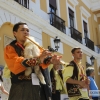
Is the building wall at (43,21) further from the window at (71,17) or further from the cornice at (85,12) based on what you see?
the window at (71,17)

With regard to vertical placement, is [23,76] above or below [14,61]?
below

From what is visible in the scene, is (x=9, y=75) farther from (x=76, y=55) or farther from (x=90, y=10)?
(x=90, y=10)

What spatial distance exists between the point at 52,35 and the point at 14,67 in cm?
919

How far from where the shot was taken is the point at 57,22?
12.6 m

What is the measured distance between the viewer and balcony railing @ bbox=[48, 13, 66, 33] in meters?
12.0

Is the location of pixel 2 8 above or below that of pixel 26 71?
above

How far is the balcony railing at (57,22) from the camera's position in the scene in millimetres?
11984

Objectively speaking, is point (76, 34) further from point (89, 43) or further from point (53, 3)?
point (53, 3)

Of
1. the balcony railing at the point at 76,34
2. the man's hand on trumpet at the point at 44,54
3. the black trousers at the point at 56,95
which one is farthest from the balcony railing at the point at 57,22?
the man's hand on trumpet at the point at 44,54

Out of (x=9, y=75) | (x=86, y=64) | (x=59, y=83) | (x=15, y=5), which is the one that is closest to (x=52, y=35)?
(x=15, y=5)

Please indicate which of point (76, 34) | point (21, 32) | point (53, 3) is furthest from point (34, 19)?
point (21, 32)

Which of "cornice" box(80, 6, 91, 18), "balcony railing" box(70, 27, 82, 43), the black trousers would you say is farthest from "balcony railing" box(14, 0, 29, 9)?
"cornice" box(80, 6, 91, 18)

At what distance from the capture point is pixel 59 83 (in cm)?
521

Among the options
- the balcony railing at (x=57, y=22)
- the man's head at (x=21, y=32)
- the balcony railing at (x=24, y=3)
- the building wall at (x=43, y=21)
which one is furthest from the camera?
the balcony railing at (x=57, y=22)
